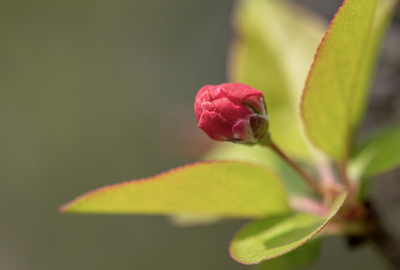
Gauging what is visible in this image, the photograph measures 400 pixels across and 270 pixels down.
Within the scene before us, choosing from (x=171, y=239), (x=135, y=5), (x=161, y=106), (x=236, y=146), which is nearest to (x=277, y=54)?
(x=236, y=146)

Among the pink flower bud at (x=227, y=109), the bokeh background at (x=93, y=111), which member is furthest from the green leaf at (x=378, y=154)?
the bokeh background at (x=93, y=111)

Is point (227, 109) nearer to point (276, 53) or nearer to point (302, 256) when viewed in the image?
point (302, 256)

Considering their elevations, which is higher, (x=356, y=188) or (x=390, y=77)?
(x=390, y=77)

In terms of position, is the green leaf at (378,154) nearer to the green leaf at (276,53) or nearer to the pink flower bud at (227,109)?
the green leaf at (276,53)

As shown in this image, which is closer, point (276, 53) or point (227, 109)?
point (227, 109)

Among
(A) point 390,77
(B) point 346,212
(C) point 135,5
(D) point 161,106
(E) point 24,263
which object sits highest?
(C) point 135,5

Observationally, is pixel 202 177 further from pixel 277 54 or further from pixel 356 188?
pixel 277 54

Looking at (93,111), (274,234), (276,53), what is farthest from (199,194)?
(93,111)
